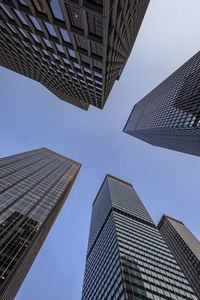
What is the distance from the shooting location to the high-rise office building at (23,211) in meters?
52.3

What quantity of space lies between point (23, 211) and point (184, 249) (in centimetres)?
12280

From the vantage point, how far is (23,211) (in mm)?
72438

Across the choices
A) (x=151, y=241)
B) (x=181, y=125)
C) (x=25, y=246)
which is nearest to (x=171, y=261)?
(x=151, y=241)

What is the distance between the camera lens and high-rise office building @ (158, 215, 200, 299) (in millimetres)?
100812

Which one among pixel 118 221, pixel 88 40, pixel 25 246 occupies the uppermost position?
pixel 88 40

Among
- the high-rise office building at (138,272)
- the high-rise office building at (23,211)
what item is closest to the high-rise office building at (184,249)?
the high-rise office building at (138,272)

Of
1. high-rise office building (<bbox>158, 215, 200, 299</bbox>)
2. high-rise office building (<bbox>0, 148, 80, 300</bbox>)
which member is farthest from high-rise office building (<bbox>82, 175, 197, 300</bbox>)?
high-rise office building (<bbox>158, 215, 200, 299</bbox>)

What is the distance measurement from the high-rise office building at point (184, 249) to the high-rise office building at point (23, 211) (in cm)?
9172

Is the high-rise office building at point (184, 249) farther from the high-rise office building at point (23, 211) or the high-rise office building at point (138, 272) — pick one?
the high-rise office building at point (23, 211)

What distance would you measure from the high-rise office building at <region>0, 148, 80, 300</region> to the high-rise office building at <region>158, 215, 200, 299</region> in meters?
91.7

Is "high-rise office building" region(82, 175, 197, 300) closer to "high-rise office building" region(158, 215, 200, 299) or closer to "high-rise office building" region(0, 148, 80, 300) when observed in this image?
"high-rise office building" region(0, 148, 80, 300)

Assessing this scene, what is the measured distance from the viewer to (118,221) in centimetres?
7431

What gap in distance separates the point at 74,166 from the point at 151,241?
119 metres

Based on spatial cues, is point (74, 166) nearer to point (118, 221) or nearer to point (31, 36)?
point (118, 221)
